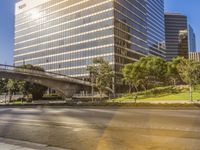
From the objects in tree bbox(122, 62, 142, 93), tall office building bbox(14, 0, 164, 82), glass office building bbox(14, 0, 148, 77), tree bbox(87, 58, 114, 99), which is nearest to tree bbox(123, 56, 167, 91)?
tree bbox(122, 62, 142, 93)

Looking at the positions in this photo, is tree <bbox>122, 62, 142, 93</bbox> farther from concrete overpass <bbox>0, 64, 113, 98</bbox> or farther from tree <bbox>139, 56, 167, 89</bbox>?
concrete overpass <bbox>0, 64, 113, 98</bbox>

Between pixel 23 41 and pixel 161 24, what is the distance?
228ft

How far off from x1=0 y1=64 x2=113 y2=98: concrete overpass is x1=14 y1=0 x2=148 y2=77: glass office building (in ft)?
50.3

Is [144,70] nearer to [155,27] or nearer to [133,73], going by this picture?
[133,73]

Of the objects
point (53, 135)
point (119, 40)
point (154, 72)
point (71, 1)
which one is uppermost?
point (71, 1)

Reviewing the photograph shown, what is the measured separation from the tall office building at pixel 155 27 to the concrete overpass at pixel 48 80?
54.9 m

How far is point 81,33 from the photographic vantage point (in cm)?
11169

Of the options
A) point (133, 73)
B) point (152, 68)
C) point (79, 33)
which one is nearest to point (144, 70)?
point (152, 68)

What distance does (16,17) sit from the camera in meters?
148

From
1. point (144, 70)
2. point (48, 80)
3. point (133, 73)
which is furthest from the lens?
point (48, 80)

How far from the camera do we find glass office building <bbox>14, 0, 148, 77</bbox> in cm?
10419

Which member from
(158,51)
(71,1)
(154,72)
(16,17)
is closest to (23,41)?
(16,17)

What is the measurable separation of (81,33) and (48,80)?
33381 mm

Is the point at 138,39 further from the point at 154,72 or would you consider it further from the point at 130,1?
the point at 154,72
